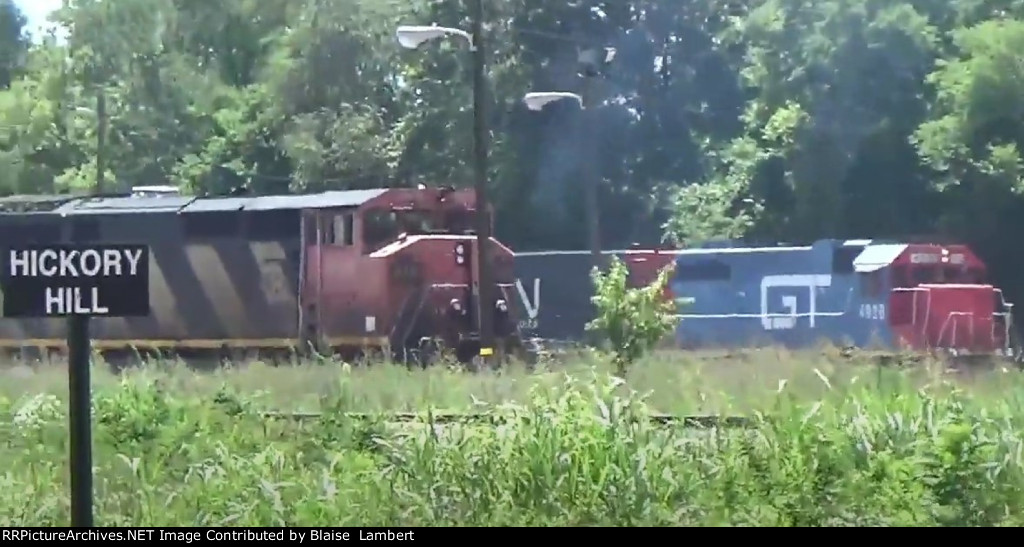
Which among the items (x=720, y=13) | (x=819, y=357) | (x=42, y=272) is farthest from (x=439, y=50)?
(x=42, y=272)

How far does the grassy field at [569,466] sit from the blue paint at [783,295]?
42.2 feet

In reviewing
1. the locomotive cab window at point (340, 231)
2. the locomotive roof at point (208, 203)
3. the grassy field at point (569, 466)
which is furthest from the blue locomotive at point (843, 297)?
the grassy field at point (569, 466)

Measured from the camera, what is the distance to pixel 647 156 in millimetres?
34188

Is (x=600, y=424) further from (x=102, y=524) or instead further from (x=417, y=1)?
(x=417, y=1)

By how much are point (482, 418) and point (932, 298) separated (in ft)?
46.4

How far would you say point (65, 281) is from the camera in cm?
563

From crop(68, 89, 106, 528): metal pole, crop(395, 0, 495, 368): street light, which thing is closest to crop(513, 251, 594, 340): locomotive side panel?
crop(395, 0, 495, 368): street light

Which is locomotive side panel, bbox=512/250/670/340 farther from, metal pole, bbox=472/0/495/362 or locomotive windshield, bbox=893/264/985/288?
metal pole, bbox=472/0/495/362

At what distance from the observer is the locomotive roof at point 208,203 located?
19.8 meters

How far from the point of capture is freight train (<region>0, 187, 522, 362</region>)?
19875 mm

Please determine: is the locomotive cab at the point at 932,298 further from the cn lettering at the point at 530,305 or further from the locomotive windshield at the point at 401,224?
the cn lettering at the point at 530,305

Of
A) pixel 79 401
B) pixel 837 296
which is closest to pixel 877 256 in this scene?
pixel 837 296

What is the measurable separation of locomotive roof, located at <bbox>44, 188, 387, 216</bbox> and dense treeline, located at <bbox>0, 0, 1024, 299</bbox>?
10982 mm

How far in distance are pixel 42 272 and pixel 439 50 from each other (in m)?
27.6
